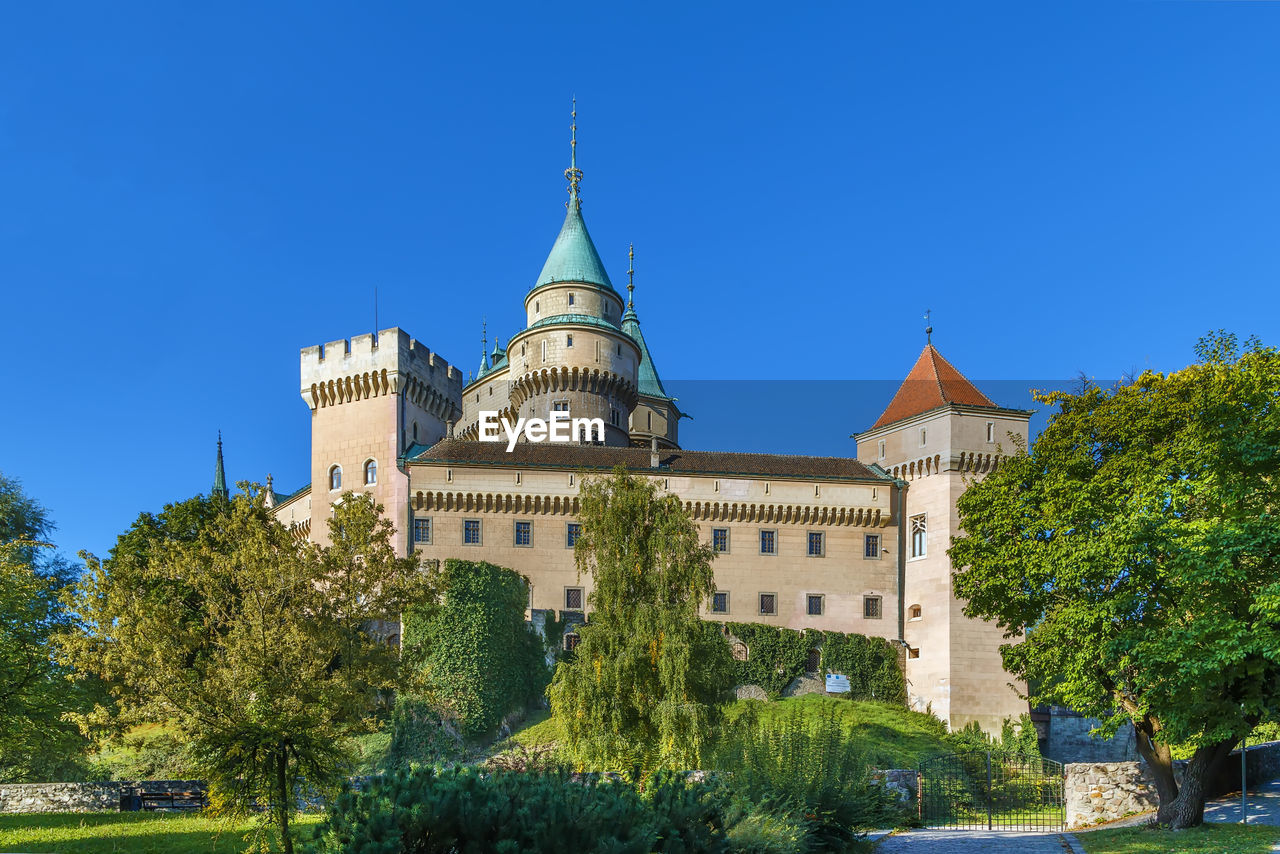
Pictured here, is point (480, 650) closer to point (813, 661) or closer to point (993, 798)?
point (813, 661)

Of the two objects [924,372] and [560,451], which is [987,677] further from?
[560,451]

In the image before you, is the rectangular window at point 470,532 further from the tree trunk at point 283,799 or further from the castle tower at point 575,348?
the tree trunk at point 283,799

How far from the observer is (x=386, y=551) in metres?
24.4

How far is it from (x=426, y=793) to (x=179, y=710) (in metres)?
9.30

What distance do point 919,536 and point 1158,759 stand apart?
3281cm

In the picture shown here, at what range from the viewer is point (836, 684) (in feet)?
178

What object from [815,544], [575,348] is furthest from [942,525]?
[575,348]

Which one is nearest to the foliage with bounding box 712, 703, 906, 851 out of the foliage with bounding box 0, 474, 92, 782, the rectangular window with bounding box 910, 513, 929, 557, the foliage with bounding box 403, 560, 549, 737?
the foliage with bounding box 0, 474, 92, 782

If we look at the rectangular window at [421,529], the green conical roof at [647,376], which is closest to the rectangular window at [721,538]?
the rectangular window at [421,529]

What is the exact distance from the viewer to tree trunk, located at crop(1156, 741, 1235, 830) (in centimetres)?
2316

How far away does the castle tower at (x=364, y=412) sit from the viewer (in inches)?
2267

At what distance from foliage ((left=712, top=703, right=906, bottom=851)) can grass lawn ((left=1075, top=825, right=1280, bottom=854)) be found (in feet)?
14.0

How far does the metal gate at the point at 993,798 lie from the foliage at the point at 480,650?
1893 cm

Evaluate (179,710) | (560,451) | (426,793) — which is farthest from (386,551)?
(560,451)
